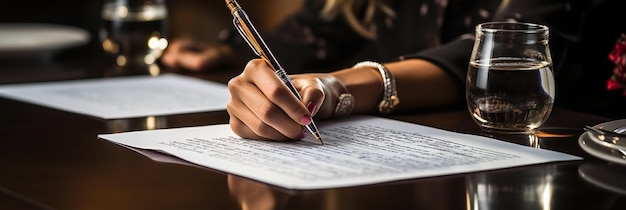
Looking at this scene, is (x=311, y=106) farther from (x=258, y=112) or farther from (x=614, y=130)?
(x=614, y=130)

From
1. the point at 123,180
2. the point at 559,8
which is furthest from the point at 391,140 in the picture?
the point at 559,8

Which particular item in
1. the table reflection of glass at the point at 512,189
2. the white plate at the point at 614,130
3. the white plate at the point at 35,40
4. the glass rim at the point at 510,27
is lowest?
the table reflection of glass at the point at 512,189

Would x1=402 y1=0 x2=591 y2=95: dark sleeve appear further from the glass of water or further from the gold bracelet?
the glass of water

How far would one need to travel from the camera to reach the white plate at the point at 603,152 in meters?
0.90

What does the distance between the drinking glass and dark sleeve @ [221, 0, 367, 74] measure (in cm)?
87

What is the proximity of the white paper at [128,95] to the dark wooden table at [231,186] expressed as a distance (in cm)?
20

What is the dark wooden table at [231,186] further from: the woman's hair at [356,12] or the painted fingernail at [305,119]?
the woman's hair at [356,12]

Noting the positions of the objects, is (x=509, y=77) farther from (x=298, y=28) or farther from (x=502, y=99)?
(x=298, y=28)

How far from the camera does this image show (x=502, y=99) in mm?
1065

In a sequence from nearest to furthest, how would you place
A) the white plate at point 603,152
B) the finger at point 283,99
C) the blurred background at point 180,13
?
the white plate at point 603,152 → the finger at point 283,99 → the blurred background at point 180,13

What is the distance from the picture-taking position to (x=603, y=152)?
93 cm

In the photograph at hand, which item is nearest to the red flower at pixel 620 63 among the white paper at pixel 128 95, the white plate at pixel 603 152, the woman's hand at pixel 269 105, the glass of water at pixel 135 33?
the white plate at pixel 603 152

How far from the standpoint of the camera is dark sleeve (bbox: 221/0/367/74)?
1.94 metres

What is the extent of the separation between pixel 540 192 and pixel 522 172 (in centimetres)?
7
